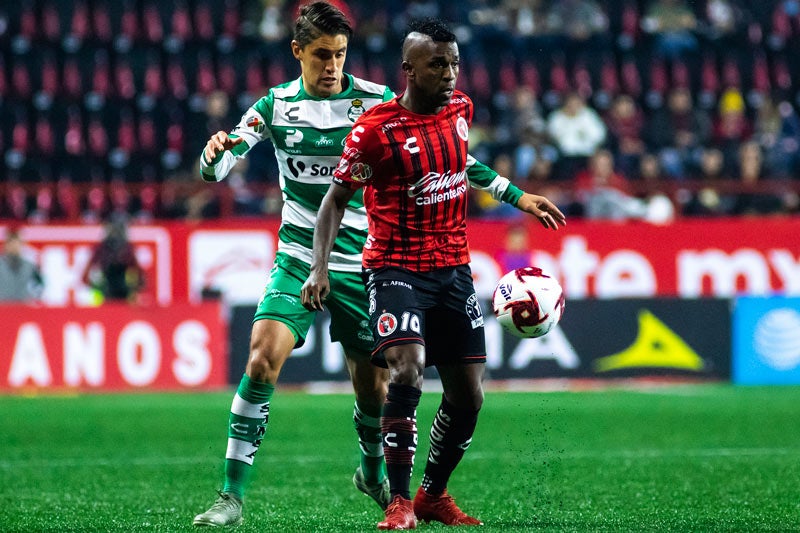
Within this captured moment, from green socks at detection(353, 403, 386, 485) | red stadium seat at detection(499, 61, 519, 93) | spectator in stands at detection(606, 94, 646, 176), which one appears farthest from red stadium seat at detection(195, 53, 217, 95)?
green socks at detection(353, 403, 386, 485)

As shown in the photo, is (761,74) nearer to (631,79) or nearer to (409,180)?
(631,79)

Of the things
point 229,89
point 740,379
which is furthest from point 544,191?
point 229,89

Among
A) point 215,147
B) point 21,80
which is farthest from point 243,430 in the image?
point 21,80

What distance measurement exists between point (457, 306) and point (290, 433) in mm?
5122

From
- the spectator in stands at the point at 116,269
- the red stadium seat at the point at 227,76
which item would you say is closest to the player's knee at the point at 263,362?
the spectator in stands at the point at 116,269

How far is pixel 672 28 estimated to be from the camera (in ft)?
67.4

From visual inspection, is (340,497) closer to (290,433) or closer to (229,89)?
(290,433)

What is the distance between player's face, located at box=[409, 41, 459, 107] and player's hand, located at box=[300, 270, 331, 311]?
915mm

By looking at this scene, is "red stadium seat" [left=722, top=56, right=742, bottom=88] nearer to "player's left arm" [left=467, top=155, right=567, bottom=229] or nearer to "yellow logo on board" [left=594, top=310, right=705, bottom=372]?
"yellow logo on board" [left=594, top=310, right=705, bottom=372]

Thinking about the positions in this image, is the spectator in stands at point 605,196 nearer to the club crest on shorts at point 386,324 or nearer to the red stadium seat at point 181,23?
the red stadium seat at point 181,23

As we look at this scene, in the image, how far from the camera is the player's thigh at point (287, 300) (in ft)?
20.2

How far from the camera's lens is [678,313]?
609 inches

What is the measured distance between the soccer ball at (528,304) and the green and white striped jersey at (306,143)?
86cm

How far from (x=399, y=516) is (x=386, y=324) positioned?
0.79m
